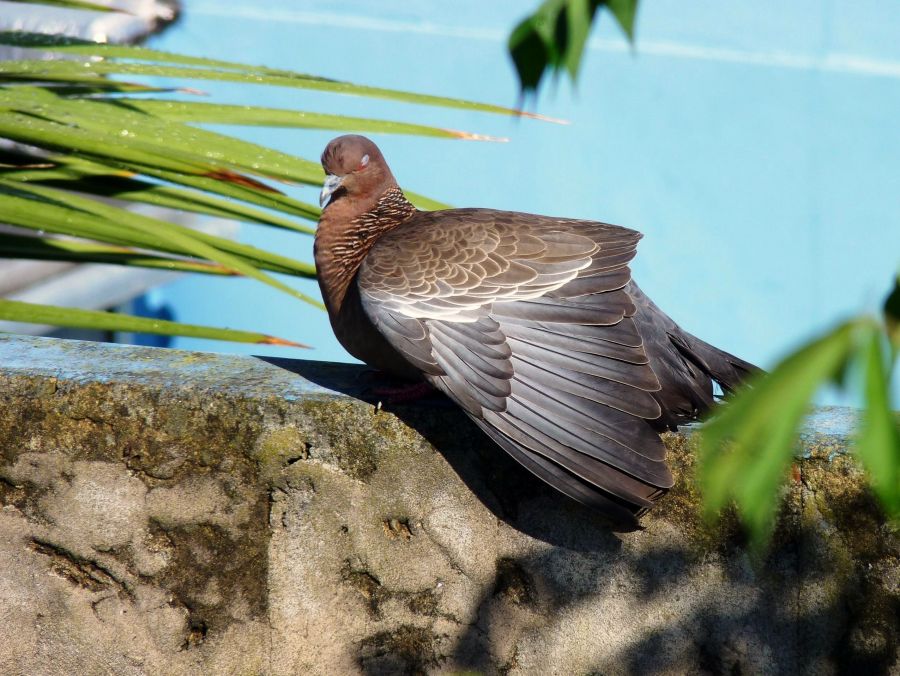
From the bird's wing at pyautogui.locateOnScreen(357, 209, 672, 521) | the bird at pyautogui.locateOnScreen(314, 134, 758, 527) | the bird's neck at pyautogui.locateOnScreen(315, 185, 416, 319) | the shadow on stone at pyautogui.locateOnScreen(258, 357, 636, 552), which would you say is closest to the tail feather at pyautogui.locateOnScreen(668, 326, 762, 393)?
the bird at pyautogui.locateOnScreen(314, 134, 758, 527)

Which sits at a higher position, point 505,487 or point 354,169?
point 354,169

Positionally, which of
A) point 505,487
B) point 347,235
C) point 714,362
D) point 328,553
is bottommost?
point 328,553

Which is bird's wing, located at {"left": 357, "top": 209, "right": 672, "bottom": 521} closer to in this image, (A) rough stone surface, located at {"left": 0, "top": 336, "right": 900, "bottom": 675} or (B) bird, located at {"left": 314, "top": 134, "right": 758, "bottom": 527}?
(B) bird, located at {"left": 314, "top": 134, "right": 758, "bottom": 527}

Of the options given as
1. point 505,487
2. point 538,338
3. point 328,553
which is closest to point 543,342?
point 538,338

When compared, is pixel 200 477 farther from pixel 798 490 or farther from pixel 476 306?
pixel 798 490

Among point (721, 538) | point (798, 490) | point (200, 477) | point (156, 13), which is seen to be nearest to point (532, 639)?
point (721, 538)

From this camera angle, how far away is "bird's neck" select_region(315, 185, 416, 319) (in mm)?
2697

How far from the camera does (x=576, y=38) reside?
35.9 inches

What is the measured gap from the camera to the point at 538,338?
2.24 meters

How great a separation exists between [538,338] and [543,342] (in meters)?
→ 0.01

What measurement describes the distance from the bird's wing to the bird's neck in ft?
0.65

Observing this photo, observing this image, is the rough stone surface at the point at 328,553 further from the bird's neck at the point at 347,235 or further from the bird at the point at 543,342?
the bird's neck at the point at 347,235

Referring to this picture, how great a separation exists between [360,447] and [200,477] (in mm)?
359

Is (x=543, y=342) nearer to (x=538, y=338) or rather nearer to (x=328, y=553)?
(x=538, y=338)
